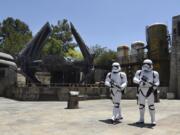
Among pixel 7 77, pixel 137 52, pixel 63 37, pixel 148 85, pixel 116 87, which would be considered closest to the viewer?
pixel 148 85

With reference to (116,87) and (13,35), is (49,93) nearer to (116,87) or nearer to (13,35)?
(116,87)

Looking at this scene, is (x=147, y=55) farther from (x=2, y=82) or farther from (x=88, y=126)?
(x=88, y=126)

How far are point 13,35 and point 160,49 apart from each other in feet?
95.1

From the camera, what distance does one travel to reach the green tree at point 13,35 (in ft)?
160

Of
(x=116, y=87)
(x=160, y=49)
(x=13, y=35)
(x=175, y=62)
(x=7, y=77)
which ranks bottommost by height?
(x=116, y=87)

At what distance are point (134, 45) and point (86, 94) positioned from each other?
20.9 m

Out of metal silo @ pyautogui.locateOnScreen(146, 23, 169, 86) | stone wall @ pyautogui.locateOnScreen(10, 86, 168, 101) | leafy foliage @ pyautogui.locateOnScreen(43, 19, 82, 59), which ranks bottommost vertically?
stone wall @ pyautogui.locateOnScreen(10, 86, 168, 101)

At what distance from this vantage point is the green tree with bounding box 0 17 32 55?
160ft

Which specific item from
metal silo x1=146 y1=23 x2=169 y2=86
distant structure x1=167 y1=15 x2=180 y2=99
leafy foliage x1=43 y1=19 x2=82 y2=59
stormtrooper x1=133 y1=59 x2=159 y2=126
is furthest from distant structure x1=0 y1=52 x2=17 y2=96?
leafy foliage x1=43 y1=19 x2=82 y2=59

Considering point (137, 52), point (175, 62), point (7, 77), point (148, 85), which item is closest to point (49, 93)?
point (7, 77)

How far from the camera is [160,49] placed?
32938mm

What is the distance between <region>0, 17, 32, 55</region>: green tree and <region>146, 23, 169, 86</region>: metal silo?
24.6 m

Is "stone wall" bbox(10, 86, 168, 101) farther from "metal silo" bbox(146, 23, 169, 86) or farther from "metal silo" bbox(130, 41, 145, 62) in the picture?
"metal silo" bbox(130, 41, 145, 62)

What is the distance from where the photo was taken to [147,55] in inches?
1367
